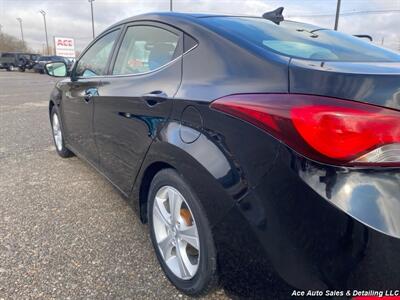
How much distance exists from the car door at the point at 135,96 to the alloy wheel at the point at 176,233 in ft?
1.11

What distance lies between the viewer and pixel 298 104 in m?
1.31

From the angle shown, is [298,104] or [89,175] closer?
[298,104]

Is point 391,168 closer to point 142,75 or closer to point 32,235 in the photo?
point 142,75

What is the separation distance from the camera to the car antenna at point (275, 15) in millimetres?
2387

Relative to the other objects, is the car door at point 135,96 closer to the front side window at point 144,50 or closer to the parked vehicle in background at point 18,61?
the front side window at point 144,50

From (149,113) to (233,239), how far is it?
93cm

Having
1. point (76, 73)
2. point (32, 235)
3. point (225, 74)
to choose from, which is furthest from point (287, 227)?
point (76, 73)

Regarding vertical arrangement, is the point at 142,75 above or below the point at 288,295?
above

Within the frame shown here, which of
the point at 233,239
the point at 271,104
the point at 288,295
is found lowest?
the point at 288,295

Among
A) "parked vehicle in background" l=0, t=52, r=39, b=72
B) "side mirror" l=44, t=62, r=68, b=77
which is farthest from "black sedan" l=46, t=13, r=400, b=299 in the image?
"parked vehicle in background" l=0, t=52, r=39, b=72

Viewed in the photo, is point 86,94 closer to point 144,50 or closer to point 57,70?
point 144,50

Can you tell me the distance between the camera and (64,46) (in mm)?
48469

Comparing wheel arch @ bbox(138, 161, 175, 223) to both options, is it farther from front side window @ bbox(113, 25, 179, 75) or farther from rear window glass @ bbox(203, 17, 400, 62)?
rear window glass @ bbox(203, 17, 400, 62)

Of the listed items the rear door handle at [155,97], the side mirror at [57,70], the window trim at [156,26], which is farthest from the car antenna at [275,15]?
the side mirror at [57,70]
